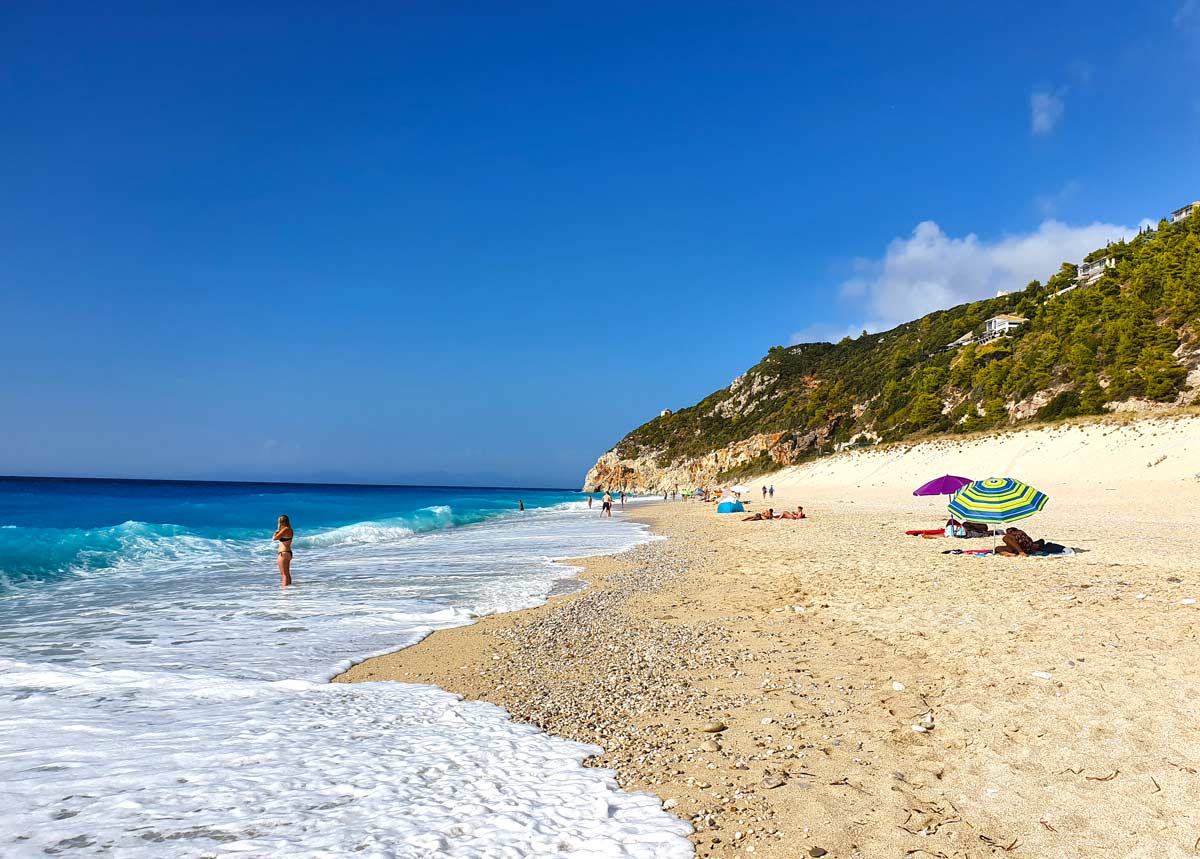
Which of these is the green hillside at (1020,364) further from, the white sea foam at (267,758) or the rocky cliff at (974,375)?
the white sea foam at (267,758)

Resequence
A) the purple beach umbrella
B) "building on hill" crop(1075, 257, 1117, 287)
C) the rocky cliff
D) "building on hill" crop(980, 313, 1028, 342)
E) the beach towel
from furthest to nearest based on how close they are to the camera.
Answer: "building on hill" crop(1075, 257, 1117, 287) < "building on hill" crop(980, 313, 1028, 342) < the rocky cliff < the purple beach umbrella < the beach towel

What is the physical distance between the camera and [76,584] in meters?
15.2

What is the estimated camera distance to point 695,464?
9700 centimetres

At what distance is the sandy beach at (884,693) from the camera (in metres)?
3.80

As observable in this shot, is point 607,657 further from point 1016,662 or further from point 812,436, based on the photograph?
point 812,436

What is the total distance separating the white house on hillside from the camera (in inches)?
2665

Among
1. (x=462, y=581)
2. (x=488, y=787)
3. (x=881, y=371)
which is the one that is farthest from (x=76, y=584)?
(x=881, y=371)

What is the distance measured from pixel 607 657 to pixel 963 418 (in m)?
54.4

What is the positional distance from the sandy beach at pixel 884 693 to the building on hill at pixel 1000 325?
62.6 m

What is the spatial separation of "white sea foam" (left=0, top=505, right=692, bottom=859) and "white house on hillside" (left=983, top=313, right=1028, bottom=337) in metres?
73.6

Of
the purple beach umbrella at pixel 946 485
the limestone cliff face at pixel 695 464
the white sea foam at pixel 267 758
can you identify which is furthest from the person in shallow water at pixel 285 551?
the limestone cliff face at pixel 695 464

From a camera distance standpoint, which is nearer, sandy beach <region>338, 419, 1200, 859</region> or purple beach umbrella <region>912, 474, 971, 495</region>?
sandy beach <region>338, 419, 1200, 859</region>

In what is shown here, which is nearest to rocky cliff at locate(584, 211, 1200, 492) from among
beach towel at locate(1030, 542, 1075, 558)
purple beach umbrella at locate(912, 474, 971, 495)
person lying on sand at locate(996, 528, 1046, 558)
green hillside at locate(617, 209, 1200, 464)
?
green hillside at locate(617, 209, 1200, 464)

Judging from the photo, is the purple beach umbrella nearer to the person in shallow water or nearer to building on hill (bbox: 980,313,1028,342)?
A: the person in shallow water
